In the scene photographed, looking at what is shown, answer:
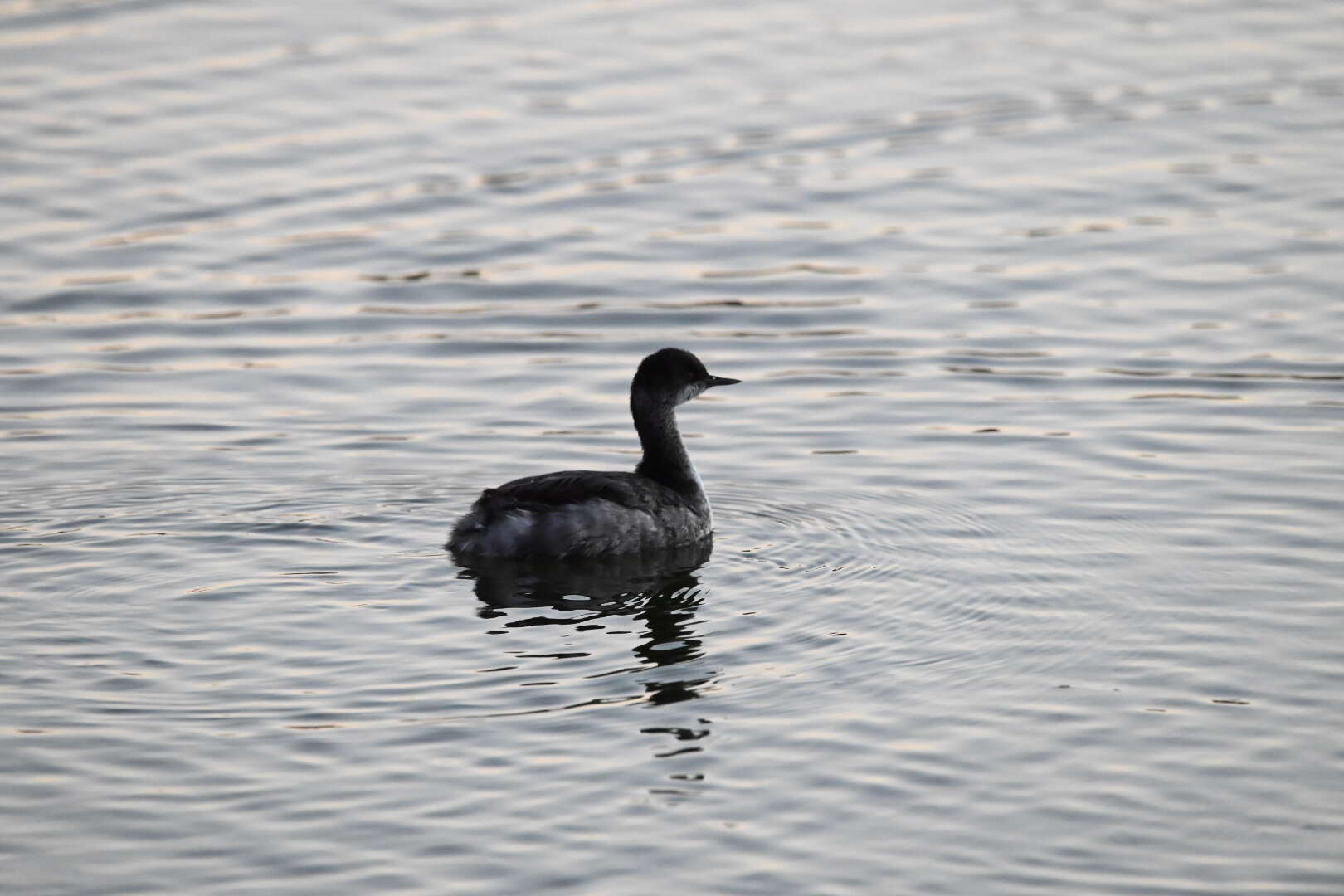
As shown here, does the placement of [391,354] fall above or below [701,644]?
above

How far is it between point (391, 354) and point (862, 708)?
7.71 meters

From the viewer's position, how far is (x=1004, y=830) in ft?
29.8

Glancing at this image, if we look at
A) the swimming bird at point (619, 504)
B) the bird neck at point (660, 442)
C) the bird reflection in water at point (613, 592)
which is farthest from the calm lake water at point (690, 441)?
the bird neck at point (660, 442)

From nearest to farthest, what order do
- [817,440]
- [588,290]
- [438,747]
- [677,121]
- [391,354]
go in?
[438,747] < [817,440] < [391,354] < [588,290] < [677,121]

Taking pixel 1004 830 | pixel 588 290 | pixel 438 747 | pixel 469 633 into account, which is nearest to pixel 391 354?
pixel 588 290

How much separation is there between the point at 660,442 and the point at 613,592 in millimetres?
1646

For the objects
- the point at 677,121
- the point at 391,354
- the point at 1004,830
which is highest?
the point at 677,121

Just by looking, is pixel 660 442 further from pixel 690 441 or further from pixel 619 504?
pixel 690 441

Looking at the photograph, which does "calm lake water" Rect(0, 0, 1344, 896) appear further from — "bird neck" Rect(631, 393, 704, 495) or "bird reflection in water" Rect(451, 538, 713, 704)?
"bird neck" Rect(631, 393, 704, 495)

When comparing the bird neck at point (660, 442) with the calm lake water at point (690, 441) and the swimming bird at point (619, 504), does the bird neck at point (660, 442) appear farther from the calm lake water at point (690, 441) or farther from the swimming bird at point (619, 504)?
the calm lake water at point (690, 441)

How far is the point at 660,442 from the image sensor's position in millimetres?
13828

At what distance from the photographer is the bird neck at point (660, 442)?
44.9 ft

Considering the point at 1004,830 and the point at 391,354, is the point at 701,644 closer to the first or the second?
the point at 1004,830

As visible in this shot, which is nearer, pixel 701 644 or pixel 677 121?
pixel 701 644
